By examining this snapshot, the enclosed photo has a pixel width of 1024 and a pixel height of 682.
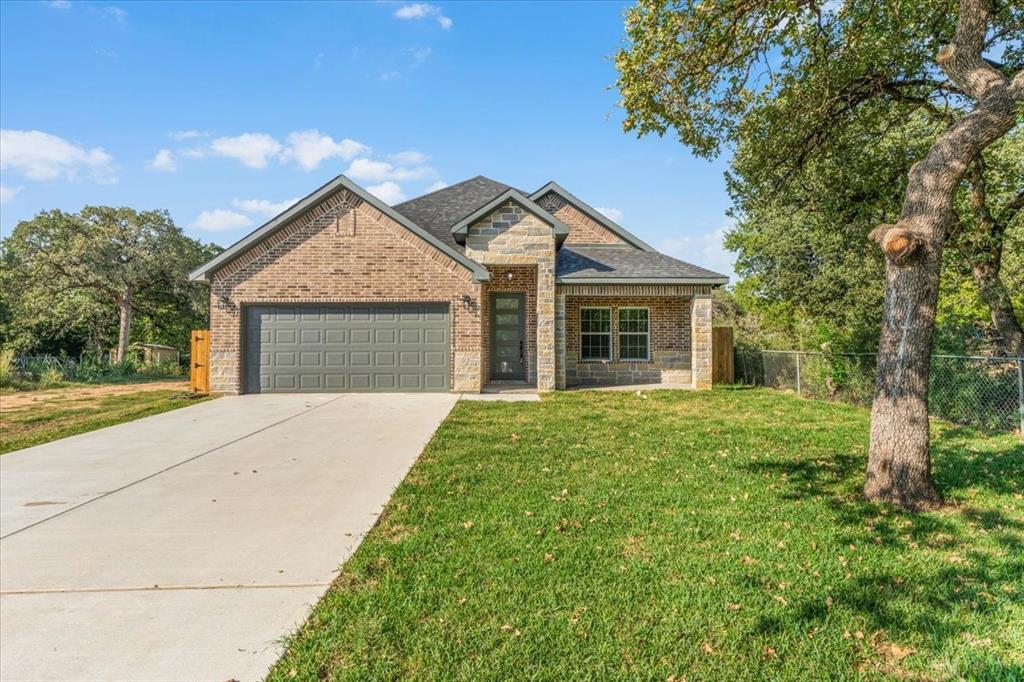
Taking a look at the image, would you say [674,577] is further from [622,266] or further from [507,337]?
[507,337]

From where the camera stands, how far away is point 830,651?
2.68m

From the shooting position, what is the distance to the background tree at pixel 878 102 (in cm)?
480

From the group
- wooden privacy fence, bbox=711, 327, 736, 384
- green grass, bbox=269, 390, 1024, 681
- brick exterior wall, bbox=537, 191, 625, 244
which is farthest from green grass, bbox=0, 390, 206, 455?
wooden privacy fence, bbox=711, 327, 736, 384

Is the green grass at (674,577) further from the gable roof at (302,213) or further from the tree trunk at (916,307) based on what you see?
the gable roof at (302,213)

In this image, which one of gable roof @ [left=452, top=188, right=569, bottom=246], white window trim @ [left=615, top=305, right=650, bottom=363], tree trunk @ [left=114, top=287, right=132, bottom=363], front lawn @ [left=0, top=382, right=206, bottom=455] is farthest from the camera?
tree trunk @ [left=114, top=287, right=132, bottom=363]

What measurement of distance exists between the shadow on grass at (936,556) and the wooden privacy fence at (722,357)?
915 cm

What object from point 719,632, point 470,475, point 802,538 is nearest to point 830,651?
point 719,632

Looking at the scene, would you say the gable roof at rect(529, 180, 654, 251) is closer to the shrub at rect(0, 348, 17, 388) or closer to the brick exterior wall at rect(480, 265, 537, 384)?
the brick exterior wall at rect(480, 265, 537, 384)

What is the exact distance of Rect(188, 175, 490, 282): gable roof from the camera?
42.9 ft

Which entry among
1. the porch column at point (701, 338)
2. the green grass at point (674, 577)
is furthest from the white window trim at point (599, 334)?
the green grass at point (674, 577)

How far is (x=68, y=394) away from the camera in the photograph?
15.1m

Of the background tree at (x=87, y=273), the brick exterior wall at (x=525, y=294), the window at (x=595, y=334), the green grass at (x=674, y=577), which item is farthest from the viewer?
the background tree at (x=87, y=273)

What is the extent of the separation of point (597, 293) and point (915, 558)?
11.1 meters

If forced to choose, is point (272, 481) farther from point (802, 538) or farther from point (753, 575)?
point (802, 538)
